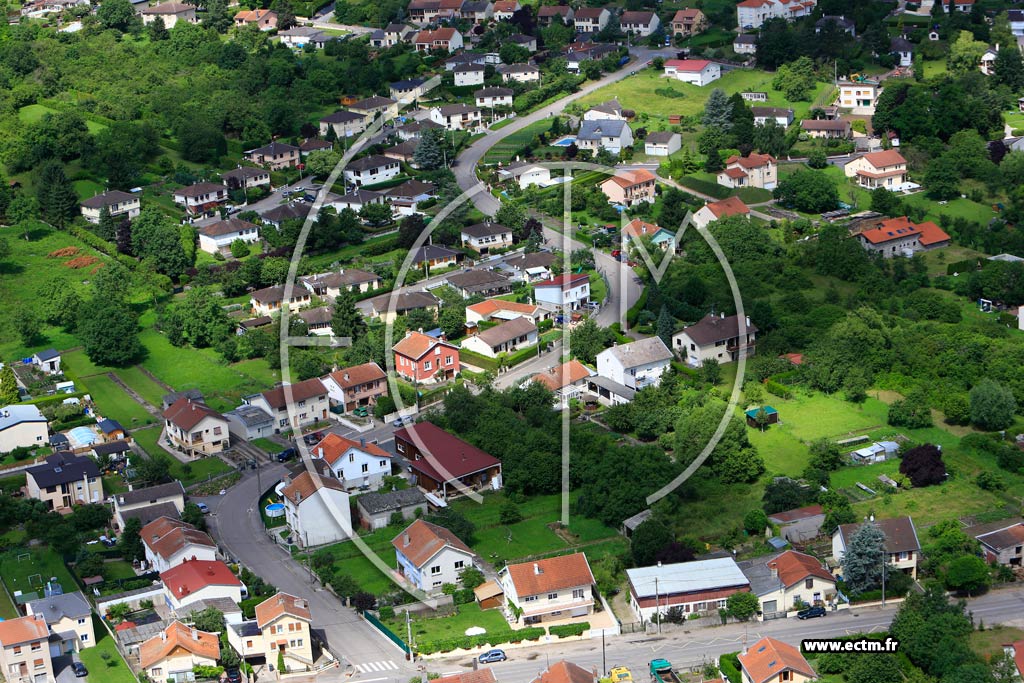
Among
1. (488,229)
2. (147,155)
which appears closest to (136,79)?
(147,155)

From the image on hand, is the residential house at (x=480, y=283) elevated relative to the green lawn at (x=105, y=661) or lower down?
lower down

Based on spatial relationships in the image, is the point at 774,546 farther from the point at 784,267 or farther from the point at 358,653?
the point at 784,267

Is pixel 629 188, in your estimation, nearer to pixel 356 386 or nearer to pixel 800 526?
pixel 356 386

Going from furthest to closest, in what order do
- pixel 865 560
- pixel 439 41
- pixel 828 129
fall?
pixel 439 41 → pixel 828 129 → pixel 865 560

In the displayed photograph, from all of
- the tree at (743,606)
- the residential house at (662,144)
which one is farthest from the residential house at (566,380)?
the residential house at (662,144)

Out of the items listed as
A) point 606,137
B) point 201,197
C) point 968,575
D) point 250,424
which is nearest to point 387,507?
point 250,424

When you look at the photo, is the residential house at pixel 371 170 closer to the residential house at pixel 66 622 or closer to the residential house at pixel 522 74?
the residential house at pixel 522 74
